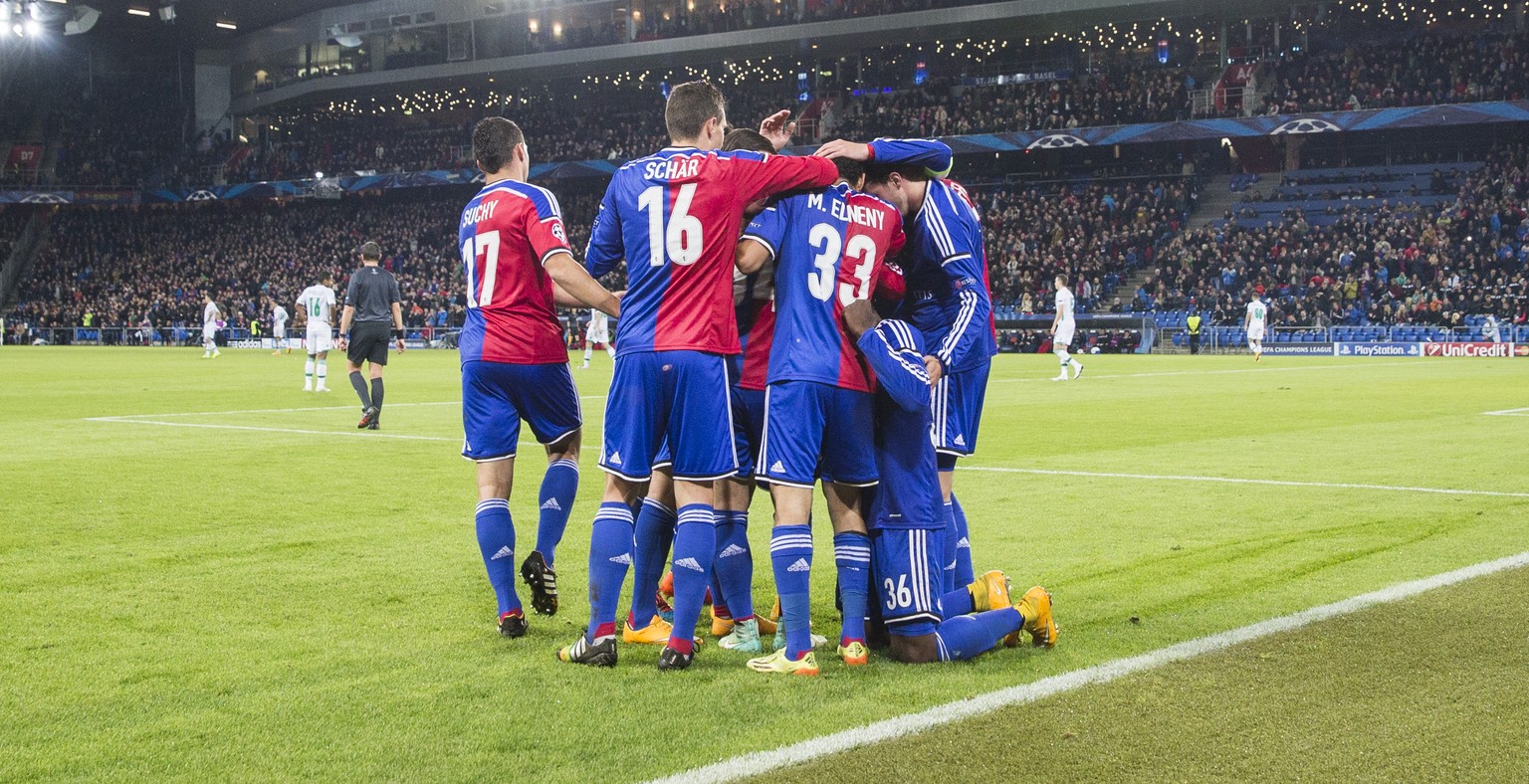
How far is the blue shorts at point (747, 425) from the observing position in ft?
17.2

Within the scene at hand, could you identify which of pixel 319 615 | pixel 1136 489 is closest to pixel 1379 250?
pixel 1136 489

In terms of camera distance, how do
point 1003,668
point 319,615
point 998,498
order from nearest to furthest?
1. point 1003,668
2. point 319,615
3. point 998,498

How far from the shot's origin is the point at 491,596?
20.2 ft

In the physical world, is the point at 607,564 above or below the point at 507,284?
below

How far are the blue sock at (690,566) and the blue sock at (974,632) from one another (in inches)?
35.4

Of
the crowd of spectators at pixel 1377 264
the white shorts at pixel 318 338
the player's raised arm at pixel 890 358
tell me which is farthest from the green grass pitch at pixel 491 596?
the crowd of spectators at pixel 1377 264

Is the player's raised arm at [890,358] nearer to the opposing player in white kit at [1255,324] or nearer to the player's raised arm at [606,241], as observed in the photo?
the player's raised arm at [606,241]

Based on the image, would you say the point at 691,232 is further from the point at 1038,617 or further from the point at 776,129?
the point at 1038,617

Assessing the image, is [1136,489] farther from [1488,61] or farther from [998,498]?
[1488,61]

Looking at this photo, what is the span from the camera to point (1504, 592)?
5.82 meters

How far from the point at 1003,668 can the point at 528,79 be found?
6105cm

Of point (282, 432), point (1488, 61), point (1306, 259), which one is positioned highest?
point (1488, 61)

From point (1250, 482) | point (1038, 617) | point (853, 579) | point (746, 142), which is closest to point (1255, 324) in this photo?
point (1250, 482)

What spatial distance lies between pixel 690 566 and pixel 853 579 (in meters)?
0.63
